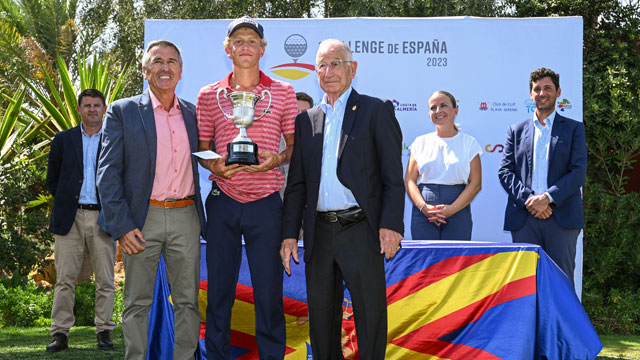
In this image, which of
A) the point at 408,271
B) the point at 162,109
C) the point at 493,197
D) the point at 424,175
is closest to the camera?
the point at 162,109

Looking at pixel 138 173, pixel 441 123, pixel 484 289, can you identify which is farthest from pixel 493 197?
pixel 138 173

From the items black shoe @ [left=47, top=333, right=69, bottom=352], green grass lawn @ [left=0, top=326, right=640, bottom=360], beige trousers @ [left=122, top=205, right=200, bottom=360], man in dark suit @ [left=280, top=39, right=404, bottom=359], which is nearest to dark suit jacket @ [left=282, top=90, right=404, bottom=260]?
man in dark suit @ [left=280, top=39, right=404, bottom=359]

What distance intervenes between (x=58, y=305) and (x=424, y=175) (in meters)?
3.03

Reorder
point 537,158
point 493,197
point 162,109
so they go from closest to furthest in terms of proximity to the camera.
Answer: point 162,109, point 537,158, point 493,197

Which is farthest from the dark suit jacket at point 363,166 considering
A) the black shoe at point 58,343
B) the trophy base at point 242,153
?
the black shoe at point 58,343

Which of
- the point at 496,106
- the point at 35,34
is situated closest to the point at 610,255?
the point at 496,106

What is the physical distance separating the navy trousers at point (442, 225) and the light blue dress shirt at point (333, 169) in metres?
1.76

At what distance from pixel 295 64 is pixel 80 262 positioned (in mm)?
A: 2856

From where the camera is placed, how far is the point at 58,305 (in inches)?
185

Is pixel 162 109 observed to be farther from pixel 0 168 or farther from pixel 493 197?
pixel 0 168

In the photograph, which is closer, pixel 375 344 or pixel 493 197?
pixel 375 344

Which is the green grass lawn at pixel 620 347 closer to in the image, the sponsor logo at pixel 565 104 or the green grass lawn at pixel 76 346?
the green grass lawn at pixel 76 346

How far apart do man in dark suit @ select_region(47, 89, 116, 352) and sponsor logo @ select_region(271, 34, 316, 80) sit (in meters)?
2.02

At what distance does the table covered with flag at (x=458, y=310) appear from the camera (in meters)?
3.32
